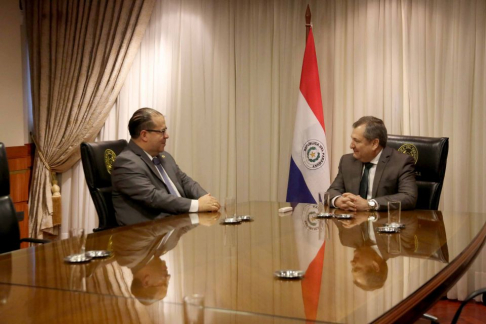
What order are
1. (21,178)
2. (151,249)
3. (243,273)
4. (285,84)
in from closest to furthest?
(243,273), (151,249), (285,84), (21,178)

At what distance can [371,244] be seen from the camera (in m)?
2.64

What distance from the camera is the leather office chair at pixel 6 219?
3.34m

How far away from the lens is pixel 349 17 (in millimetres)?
5391

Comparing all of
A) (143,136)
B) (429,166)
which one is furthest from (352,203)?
(143,136)

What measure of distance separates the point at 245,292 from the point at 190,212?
1.88m

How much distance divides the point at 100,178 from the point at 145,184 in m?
0.40

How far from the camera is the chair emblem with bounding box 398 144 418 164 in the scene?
413 centimetres

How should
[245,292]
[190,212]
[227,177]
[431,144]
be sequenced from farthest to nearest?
1. [227,177]
2. [431,144]
3. [190,212]
4. [245,292]

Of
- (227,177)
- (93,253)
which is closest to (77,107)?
(227,177)

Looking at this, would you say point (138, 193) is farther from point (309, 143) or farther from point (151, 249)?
point (309, 143)

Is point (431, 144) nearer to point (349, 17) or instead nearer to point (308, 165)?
point (308, 165)

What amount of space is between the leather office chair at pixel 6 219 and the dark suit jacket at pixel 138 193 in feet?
1.89

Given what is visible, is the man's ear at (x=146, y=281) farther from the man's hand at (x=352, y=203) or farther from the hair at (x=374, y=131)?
the hair at (x=374, y=131)

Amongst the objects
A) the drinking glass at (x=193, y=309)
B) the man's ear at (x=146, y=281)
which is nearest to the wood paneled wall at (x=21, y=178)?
the man's ear at (x=146, y=281)
